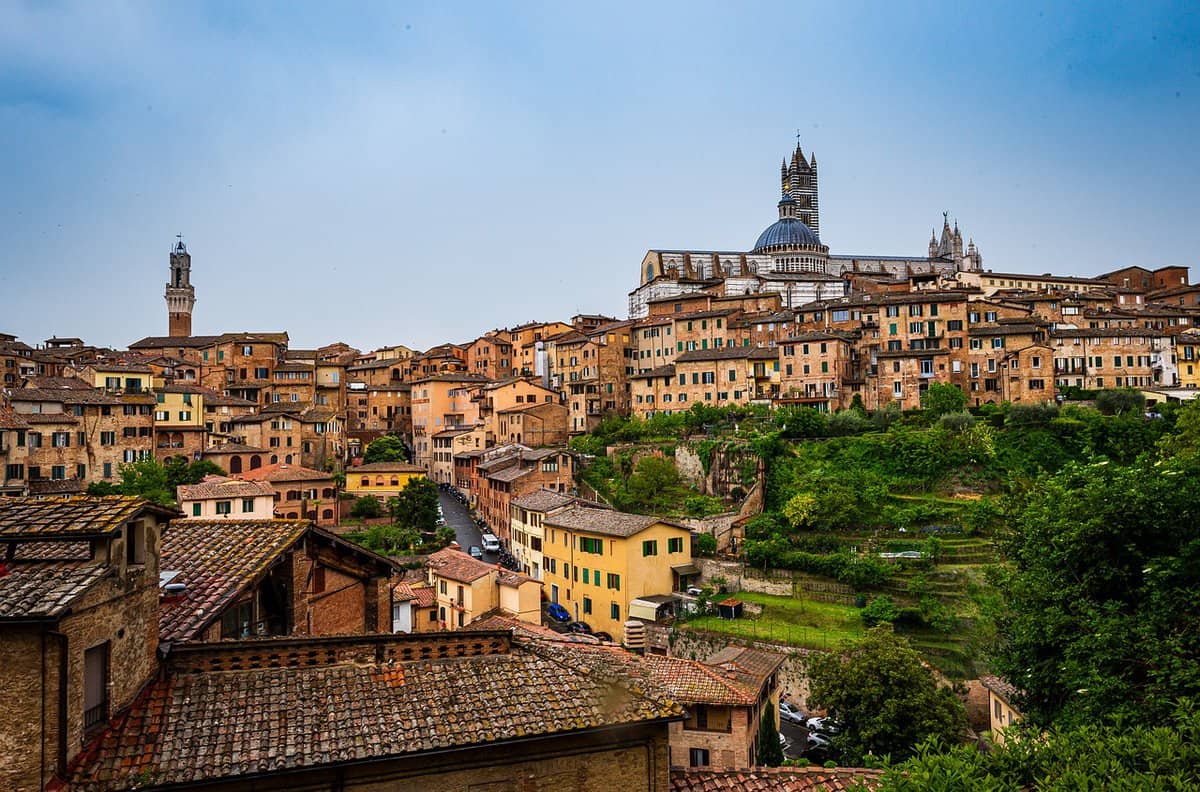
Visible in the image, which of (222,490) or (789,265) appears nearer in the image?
(222,490)

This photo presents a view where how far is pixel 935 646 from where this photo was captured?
3359 cm

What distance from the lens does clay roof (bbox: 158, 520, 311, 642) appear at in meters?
9.77

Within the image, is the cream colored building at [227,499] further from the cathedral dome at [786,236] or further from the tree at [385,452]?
the cathedral dome at [786,236]

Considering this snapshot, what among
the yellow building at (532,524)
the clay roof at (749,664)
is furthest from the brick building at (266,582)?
the yellow building at (532,524)

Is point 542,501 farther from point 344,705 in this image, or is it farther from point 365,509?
point 344,705

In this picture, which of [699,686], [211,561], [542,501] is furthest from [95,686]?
[542,501]

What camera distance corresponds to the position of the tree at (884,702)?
24.2 m

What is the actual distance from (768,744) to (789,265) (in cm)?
8563

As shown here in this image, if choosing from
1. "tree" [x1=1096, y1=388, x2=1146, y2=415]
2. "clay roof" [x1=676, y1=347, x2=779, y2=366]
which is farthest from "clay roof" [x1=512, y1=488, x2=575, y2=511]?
"tree" [x1=1096, y1=388, x2=1146, y2=415]

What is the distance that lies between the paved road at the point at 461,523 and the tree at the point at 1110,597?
118 feet

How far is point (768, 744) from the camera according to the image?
81.0 ft

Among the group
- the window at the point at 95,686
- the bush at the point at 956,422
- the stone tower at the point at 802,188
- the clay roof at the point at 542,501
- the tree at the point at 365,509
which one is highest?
the stone tower at the point at 802,188

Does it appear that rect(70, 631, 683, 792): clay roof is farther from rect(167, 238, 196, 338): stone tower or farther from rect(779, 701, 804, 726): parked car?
rect(167, 238, 196, 338): stone tower

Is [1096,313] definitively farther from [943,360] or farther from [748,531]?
[748,531]
